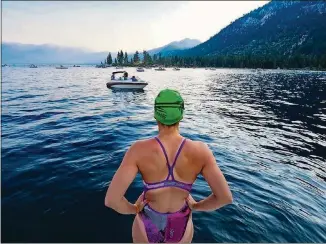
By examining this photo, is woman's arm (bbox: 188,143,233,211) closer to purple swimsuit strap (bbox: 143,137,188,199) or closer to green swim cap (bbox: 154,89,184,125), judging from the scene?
purple swimsuit strap (bbox: 143,137,188,199)

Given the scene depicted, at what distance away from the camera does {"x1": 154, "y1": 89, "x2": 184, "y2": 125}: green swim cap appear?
3457 mm

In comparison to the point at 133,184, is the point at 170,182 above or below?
above

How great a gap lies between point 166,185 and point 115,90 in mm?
41695

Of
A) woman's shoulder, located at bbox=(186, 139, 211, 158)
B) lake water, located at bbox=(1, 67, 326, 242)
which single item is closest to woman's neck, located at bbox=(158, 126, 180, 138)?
woman's shoulder, located at bbox=(186, 139, 211, 158)

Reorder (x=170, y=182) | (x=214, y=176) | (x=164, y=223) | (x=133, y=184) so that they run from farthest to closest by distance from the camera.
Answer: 1. (x=133, y=184)
2. (x=164, y=223)
3. (x=170, y=182)
4. (x=214, y=176)

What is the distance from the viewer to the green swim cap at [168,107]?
346 cm

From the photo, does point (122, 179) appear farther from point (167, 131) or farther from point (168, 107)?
point (168, 107)

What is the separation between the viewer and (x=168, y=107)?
345 centimetres

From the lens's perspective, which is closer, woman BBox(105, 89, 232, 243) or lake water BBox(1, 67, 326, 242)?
woman BBox(105, 89, 232, 243)

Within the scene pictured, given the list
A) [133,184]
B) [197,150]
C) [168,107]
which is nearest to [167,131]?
[168,107]

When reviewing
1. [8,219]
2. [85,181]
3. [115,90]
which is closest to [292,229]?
[85,181]

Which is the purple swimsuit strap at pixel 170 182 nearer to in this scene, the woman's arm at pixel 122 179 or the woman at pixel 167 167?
the woman at pixel 167 167

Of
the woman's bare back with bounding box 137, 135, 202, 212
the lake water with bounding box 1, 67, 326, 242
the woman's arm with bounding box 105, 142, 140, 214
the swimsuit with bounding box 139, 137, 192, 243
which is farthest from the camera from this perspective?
the lake water with bounding box 1, 67, 326, 242

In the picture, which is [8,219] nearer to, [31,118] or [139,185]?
[139,185]
